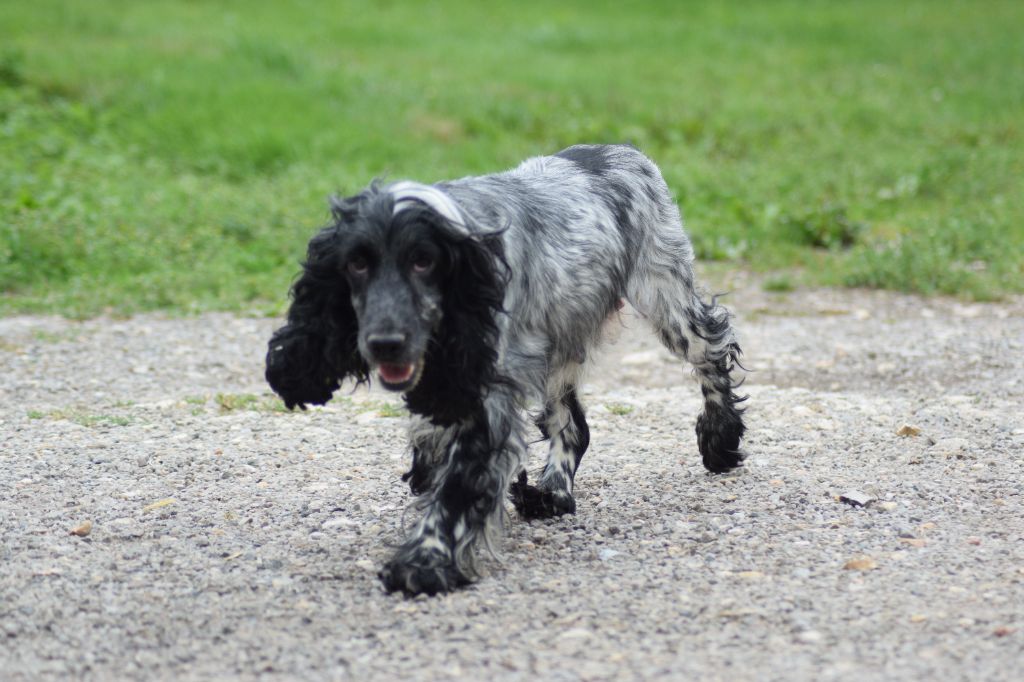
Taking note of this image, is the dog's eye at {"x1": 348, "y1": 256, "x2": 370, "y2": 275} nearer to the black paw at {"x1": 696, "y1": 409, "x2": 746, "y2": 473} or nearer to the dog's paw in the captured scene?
the dog's paw

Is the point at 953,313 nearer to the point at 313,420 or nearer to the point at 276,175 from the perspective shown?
the point at 313,420

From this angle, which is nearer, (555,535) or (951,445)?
(555,535)

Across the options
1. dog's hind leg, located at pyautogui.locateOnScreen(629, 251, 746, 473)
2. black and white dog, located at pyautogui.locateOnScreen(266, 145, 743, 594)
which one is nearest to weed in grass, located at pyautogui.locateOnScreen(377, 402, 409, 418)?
black and white dog, located at pyautogui.locateOnScreen(266, 145, 743, 594)

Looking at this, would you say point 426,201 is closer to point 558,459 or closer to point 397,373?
point 397,373

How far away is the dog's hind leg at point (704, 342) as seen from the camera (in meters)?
6.08

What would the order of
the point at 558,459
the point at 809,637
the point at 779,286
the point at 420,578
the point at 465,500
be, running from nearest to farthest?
the point at 809,637 < the point at 420,578 < the point at 465,500 < the point at 558,459 < the point at 779,286

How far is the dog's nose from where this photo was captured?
4461mm

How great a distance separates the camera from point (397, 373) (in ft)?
14.9

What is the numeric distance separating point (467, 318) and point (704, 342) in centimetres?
187

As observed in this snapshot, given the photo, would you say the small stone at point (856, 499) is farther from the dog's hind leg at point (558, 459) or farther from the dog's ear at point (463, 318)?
the dog's ear at point (463, 318)

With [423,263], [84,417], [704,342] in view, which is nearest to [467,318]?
[423,263]

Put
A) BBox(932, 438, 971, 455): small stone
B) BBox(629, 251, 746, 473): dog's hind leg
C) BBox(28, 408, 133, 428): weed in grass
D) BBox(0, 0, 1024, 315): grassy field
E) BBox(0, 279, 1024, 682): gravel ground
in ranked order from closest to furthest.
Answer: BBox(0, 279, 1024, 682): gravel ground < BBox(629, 251, 746, 473): dog's hind leg < BBox(932, 438, 971, 455): small stone < BBox(28, 408, 133, 428): weed in grass < BBox(0, 0, 1024, 315): grassy field

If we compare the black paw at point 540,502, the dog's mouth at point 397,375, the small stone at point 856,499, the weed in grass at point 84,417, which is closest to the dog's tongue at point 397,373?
the dog's mouth at point 397,375

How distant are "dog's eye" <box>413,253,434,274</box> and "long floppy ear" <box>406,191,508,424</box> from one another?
7 cm
